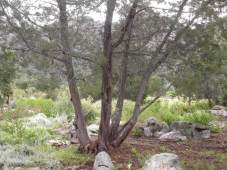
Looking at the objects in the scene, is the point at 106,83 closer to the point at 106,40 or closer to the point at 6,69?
the point at 106,40

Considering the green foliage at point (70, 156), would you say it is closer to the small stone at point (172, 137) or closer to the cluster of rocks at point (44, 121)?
the small stone at point (172, 137)

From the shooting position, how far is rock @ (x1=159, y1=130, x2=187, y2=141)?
9.48 metres

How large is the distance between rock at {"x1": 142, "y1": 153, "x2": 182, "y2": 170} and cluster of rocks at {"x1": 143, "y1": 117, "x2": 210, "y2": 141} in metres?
3.41

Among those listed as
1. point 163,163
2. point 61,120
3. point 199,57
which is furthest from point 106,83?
point 61,120

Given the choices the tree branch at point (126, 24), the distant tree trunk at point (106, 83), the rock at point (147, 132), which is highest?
the tree branch at point (126, 24)

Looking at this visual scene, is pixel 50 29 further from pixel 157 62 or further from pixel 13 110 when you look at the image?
pixel 13 110

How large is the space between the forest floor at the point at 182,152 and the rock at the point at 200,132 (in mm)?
126

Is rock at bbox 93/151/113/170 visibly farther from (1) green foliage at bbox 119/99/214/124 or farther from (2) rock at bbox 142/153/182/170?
(1) green foliage at bbox 119/99/214/124

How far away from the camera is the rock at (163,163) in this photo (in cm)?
602

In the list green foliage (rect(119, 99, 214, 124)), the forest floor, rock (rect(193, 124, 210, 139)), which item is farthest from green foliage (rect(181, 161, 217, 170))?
green foliage (rect(119, 99, 214, 124))

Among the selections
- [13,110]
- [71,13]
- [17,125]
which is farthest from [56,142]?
[13,110]

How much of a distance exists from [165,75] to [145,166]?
190cm

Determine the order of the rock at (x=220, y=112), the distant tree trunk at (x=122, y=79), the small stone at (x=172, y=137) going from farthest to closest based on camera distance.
A: the rock at (x=220, y=112) < the small stone at (x=172, y=137) < the distant tree trunk at (x=122, y=79)

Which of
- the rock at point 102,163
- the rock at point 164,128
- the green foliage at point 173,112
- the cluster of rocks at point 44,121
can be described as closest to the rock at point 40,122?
the cluster of rocks at point 44,121
